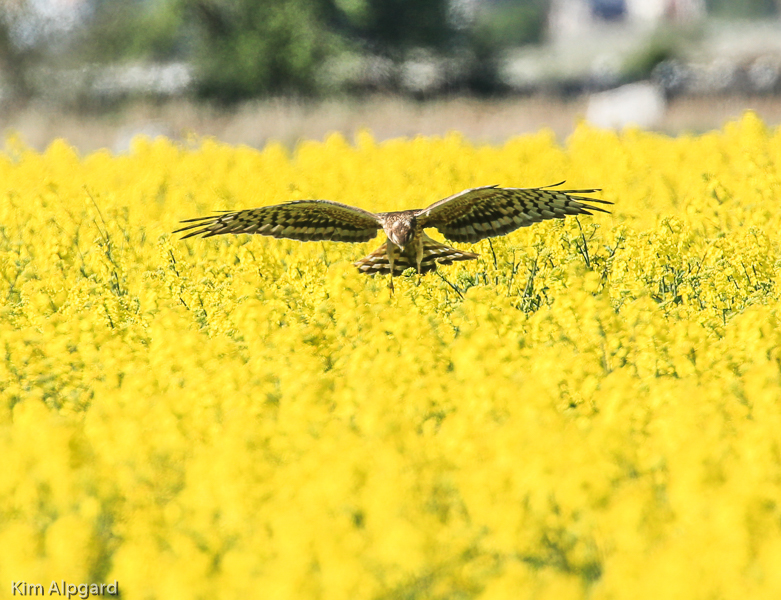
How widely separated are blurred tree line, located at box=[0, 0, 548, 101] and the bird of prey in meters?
22.7

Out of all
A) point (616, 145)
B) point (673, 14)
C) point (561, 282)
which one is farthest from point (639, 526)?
point (673, 14)

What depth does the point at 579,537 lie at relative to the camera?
3686 millimetres

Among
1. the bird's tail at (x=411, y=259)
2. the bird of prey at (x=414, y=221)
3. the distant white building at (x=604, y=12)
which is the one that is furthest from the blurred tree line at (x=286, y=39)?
the distant white building at (x=604, y=12)

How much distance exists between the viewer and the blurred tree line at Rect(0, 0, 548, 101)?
30062 millimetres

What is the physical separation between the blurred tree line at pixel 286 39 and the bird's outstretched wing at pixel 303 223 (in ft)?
73.9

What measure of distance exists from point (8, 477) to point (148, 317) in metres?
2.49

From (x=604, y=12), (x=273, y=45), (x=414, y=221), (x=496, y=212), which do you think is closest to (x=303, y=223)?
(x=414, y=221)

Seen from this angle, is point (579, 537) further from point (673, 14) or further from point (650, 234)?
point (673, 14)

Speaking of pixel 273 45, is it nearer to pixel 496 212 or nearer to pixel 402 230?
pixel 496 212

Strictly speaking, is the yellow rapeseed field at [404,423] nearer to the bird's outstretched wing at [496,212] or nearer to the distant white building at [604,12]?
the bird's outstretched wing at [496,212]

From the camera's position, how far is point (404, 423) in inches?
170

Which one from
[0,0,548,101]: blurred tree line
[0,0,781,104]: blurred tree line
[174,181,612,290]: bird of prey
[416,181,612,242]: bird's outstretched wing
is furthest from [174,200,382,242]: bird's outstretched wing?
[0,0,548,101]: blurred tree line

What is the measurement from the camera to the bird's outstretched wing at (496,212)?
7.08 m

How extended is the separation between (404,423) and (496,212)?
335 cm
